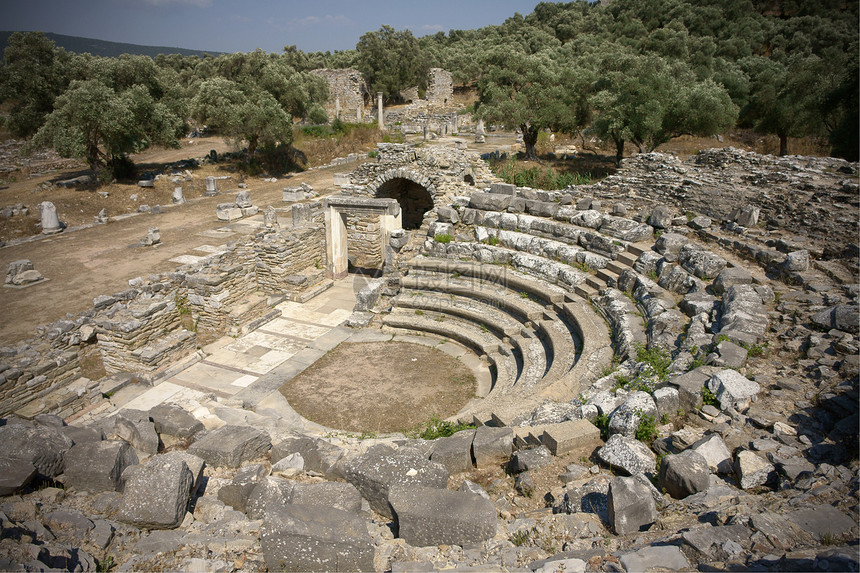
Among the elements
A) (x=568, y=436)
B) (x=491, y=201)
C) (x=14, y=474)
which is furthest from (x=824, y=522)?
(x=491, y=201)

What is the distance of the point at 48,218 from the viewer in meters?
20.5

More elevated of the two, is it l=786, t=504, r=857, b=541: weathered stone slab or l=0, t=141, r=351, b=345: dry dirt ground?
l=0, t=141, r=351, b=345: dry dirt ground

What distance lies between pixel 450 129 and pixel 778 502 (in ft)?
123

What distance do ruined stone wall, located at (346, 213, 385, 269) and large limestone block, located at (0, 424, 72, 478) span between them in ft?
40.2

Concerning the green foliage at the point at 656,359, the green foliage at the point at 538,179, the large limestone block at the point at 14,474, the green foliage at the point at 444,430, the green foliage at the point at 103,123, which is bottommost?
the green foliage at the point at 444,430

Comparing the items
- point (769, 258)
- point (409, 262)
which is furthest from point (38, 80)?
point (769, 258)

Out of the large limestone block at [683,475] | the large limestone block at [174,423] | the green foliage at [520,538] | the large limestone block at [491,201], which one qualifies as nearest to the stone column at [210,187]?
the large limestone block at [491,201]

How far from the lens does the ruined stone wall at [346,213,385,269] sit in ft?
56.1

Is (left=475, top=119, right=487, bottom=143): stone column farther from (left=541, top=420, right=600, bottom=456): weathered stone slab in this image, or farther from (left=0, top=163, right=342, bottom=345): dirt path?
(left=541, top=420, right=600, bottom=456): weathered stone slab

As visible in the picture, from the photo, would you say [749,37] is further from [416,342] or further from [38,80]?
[38,80]

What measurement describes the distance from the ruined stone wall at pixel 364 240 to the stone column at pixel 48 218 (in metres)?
13.1

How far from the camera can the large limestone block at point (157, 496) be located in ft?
14.8

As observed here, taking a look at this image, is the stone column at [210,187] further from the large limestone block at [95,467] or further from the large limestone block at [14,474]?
the large limestone block at [14,474]

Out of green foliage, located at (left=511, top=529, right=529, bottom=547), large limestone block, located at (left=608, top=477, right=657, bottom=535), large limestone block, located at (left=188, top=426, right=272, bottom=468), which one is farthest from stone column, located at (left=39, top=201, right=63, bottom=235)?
large limestone block, located at (left=608, top=477, right=657, bottom=535)
